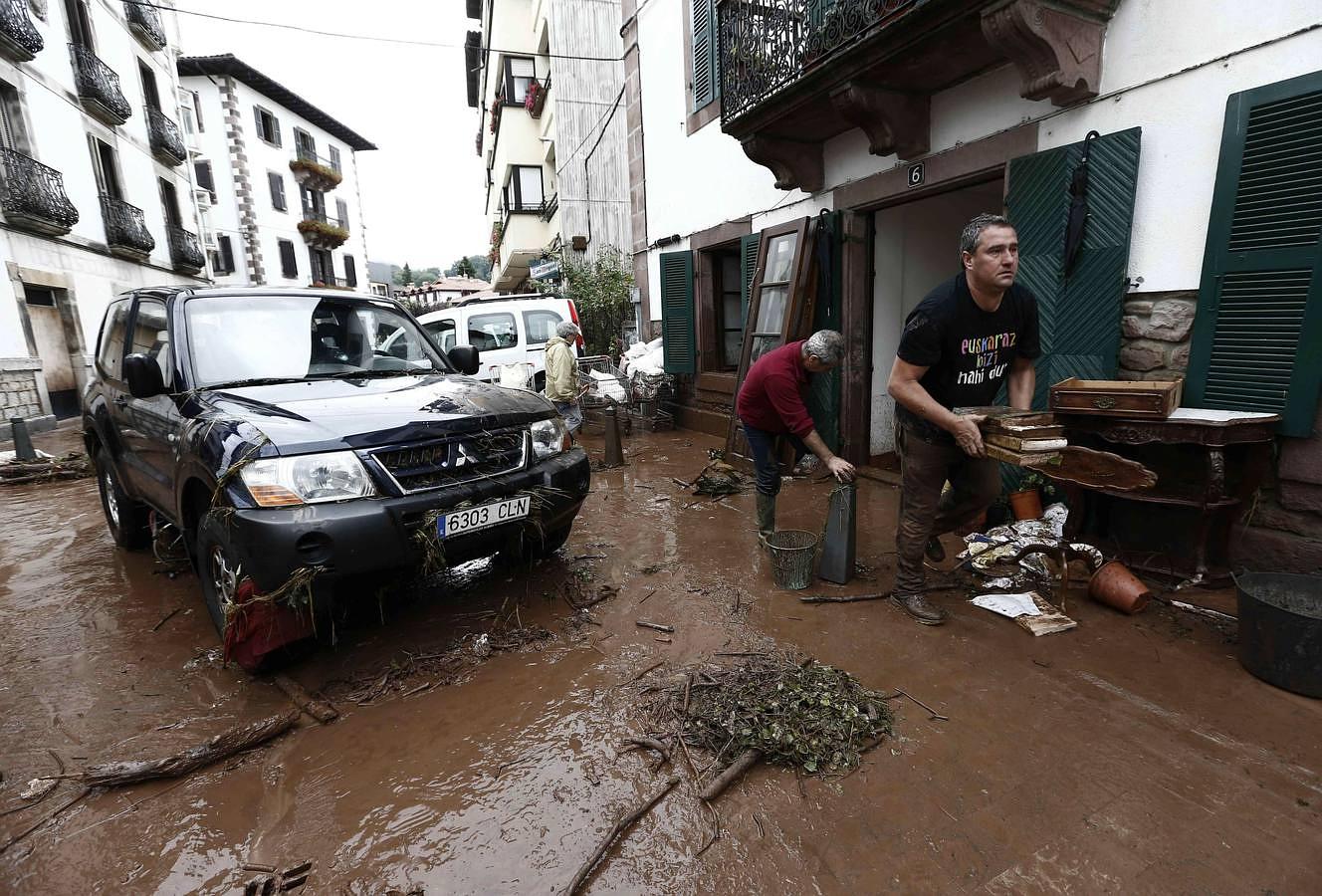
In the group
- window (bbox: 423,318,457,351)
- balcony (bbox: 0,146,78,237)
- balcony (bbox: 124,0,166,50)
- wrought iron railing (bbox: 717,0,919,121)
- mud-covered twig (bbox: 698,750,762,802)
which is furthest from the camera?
balcony (bbox: 124,0,166,50)

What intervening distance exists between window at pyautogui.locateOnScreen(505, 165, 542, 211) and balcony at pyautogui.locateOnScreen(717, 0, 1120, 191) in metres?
15.1

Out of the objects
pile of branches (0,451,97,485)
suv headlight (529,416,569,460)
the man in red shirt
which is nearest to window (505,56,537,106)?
pile of branches (0,451,97,485)

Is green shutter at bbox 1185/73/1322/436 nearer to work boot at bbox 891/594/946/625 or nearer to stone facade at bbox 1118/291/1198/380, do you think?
stone facade at bbox 1118/291/1198/380

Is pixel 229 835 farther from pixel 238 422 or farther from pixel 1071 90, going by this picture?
pixel 1071 90

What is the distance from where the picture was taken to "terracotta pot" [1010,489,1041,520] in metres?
4.44

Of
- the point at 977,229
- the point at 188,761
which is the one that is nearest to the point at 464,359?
the point at 188,761

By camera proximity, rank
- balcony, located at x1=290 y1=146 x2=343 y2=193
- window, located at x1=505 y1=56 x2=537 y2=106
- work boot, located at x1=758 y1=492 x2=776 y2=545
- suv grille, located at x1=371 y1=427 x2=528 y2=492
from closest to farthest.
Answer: suv grille, located at x1=371 y1=427 x2=528 y2=492, work boot, located at x1=758 y1=492 x2=776 y2=545, window, located at x1=505 y1=56 x2=537 y2=106, balcony, located at x1=290 y1=146 x2=343 y2=193

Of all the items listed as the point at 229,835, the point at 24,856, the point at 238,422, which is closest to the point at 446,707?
the point at 229,835

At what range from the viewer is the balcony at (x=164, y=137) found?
18.6m

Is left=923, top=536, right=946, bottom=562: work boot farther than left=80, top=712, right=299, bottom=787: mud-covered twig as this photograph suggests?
Yes

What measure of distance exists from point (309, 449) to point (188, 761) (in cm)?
131

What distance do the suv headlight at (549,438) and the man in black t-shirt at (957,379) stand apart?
199cm

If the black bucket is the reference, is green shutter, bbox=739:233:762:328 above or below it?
above

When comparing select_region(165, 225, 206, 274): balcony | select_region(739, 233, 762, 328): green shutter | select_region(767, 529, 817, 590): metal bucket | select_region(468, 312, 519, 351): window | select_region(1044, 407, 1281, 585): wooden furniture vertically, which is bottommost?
select_region(767, 529, 817, 590): metal bucket
